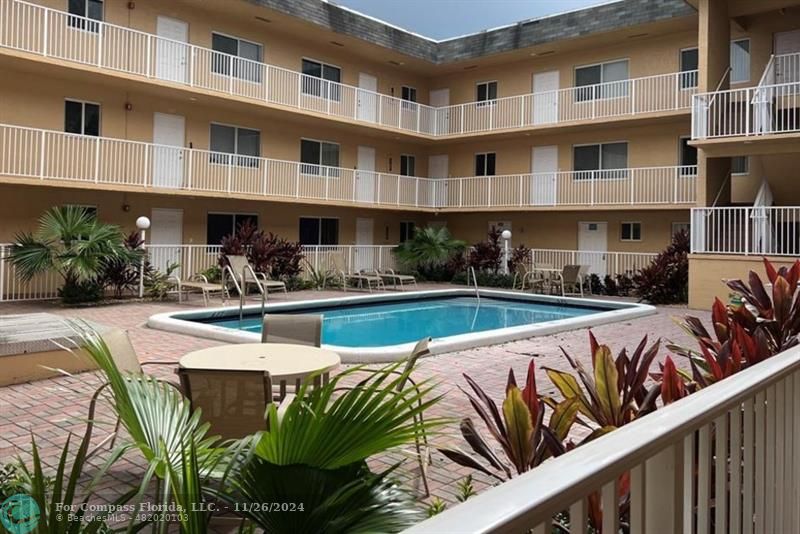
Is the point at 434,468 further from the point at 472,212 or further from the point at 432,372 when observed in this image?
the point at 472,212

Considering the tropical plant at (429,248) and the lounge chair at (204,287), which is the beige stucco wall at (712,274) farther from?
the lounge chair at (204,287)

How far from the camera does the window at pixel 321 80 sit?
2219 centimetres

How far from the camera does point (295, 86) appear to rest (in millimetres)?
21188

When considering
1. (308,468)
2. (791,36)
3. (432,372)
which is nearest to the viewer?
(308,468)

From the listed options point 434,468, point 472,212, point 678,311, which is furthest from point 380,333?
point 472,212

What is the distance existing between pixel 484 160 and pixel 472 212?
7.29ft

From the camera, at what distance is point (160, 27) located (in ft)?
62.1

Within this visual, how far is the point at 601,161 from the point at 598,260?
3617 mm

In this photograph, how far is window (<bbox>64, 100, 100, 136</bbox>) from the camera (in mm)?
17344

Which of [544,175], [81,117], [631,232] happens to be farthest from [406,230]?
[81,117]

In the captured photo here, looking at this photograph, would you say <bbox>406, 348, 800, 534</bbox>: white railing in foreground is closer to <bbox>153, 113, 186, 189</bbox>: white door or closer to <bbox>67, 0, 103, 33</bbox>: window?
<bbox>153, 113, 186, 189</bbox>: white door

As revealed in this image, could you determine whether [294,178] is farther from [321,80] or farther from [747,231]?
[747,231]

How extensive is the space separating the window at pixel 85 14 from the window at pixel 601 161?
15371 mm

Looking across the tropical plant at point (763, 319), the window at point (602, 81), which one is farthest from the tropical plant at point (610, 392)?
the window at point (602, 81)
